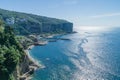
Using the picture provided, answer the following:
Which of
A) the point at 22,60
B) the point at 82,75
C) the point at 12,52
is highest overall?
the point at 12,52

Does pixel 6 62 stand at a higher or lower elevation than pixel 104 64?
A: higher

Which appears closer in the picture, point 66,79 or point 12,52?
point 12,52

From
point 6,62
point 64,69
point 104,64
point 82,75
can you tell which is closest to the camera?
point 6,62

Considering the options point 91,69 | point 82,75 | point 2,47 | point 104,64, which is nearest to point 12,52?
point 2,47

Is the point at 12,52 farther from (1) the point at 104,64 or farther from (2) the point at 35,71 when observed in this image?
(1) the point at 104,64

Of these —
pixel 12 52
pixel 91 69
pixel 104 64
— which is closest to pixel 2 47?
pixel 12 52

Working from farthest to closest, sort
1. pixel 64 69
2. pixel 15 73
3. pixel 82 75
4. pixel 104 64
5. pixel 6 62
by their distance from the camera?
1. pixel 104 64
2. pixel 64 69
3. pixel 82 75
4. pixel 15 73
5. pixel 6 62
